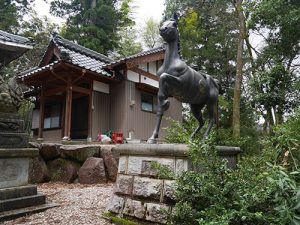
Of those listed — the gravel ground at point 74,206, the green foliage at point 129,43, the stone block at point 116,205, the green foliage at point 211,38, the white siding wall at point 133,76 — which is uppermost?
the green foliage at point 129,43

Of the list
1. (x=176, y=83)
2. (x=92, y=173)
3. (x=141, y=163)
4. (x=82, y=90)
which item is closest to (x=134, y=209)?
(x=141, y=163)

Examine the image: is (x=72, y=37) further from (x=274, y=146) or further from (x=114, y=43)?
(x=274, y=146)

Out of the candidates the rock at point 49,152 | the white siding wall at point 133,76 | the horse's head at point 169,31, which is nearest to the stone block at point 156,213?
the horse's head at point 169,31

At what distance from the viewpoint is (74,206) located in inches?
180

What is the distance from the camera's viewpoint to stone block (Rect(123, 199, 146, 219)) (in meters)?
3.48

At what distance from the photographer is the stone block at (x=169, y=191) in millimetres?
3221

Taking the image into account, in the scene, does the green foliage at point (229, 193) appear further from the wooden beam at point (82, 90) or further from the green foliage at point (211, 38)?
the green foliage at point (211, 38)

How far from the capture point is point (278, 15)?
8547 mm

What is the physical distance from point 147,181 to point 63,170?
4.56 meters

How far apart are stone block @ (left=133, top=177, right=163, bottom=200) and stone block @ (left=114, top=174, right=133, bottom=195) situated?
0.36ft

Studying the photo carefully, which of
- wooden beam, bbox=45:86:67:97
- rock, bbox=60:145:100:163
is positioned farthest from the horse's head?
wooden beam, bbox=45:86:67:97

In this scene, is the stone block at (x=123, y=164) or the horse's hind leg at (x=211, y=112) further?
the horse's hind leg at (x=211, y=112)

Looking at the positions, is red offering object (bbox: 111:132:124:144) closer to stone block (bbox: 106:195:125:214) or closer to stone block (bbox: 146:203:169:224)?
stone block (bbox: 106:195:125:214)

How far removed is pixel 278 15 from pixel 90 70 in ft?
23.1
